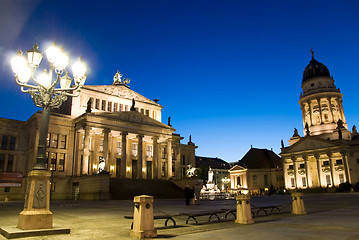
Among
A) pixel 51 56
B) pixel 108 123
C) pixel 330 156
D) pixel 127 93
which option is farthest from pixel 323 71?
pixel 51 56

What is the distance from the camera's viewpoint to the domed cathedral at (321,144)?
74.8 m

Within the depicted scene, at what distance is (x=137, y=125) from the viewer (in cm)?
5231

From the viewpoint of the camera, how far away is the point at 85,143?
148 ft

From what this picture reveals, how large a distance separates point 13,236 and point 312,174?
88.4m

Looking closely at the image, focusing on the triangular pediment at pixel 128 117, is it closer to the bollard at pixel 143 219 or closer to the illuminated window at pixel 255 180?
the bollard at pixel 143 219

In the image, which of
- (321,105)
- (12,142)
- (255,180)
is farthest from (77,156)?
(321,105)

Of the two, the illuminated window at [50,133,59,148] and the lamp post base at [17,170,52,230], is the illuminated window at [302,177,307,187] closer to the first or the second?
the illuminated window at [50,133,59,148]

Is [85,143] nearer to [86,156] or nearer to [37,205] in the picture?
Result: [86,156]

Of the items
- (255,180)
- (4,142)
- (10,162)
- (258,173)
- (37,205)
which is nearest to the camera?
(37,205)

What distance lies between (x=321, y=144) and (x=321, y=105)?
17.6 m

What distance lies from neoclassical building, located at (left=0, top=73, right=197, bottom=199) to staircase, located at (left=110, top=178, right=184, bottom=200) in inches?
83.2

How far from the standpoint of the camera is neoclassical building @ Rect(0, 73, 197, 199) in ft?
147

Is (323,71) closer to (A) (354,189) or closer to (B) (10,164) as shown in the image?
(A) (354,189)

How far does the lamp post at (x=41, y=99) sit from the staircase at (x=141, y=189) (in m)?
28.8
